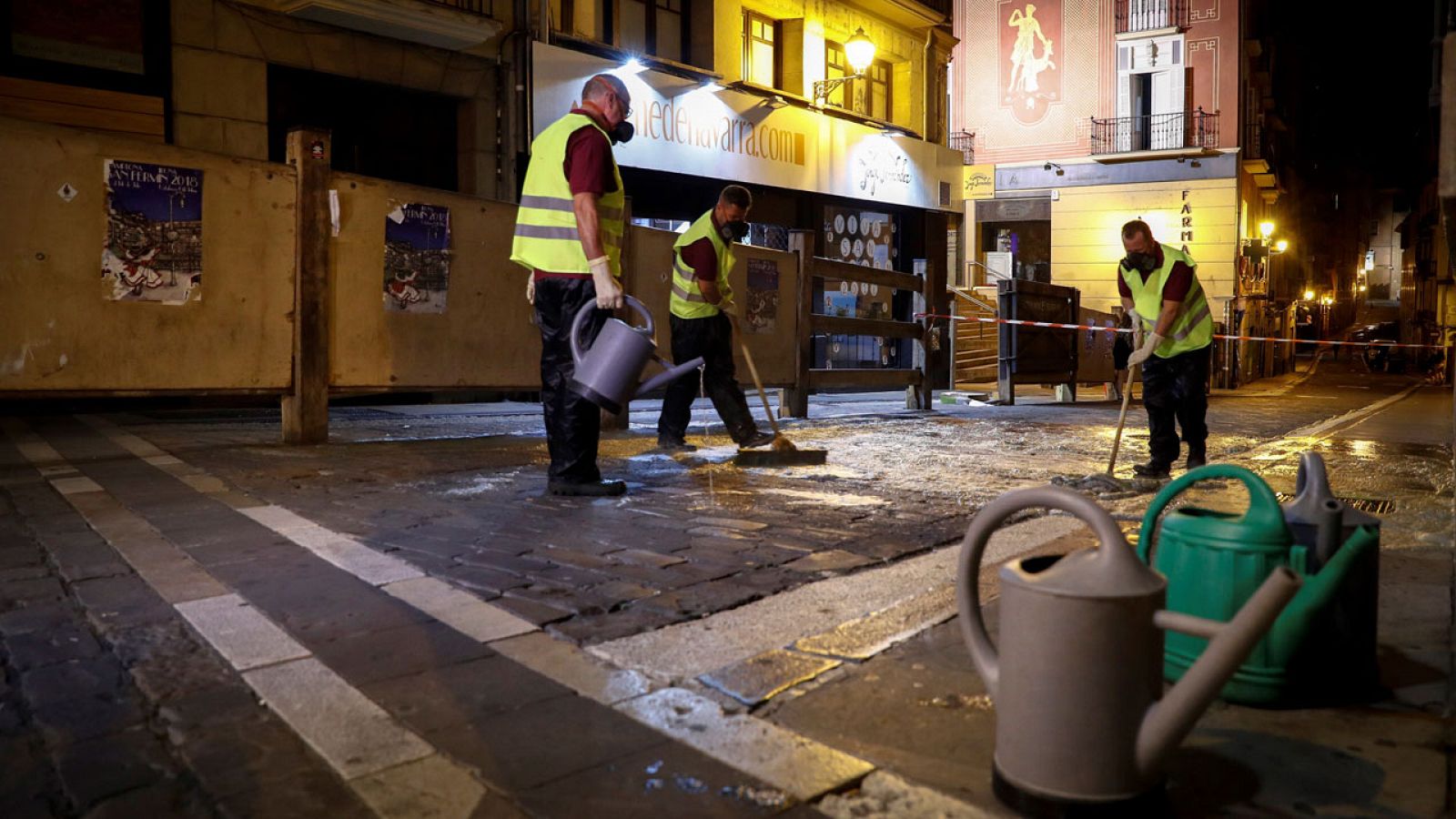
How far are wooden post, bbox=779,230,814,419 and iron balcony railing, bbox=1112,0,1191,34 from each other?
25.4m

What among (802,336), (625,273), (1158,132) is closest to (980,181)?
(1158,132)

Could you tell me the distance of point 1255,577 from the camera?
2.45m

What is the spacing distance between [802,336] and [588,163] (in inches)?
237

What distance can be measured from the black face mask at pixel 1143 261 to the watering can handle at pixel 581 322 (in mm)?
3465

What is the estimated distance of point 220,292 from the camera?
698 centimetres

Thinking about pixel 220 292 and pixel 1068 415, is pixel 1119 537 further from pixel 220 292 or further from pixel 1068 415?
pixel 1068 415

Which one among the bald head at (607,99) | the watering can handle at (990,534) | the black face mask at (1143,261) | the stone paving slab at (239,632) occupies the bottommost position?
the stone paving slab at (239,632)

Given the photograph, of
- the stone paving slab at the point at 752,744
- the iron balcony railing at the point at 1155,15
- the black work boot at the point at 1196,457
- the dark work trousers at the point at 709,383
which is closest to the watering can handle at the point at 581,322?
the dark work trousers at the point at 709,383

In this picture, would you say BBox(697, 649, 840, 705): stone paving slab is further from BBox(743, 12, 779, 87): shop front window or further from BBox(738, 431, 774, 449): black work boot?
BBox(743, 12, 779, 87): shop front window

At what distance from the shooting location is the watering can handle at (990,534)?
1.95 m

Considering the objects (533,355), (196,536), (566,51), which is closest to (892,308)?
(566,51)

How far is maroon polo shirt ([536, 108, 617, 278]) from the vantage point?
5.23 metres

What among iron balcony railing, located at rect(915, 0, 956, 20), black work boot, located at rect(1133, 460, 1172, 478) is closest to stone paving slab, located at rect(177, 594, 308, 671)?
black work boot, located at rect(1133, 460, 1172, 478)

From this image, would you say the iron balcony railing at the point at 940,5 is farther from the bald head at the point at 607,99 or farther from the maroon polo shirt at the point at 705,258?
the bald head at the point at 607,99
